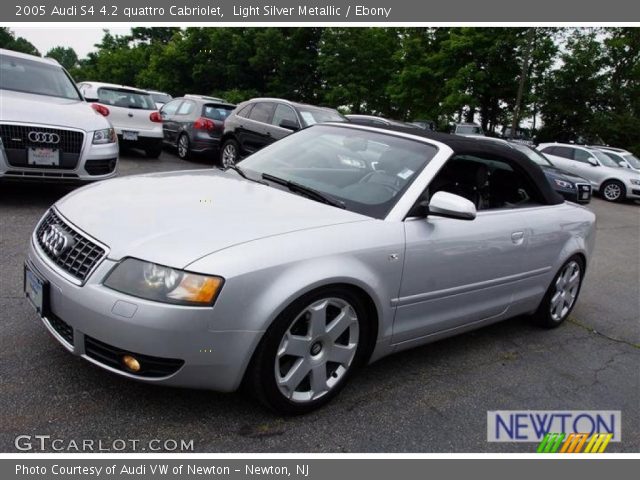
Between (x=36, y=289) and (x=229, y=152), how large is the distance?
8.90m

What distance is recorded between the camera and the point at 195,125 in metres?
12.1

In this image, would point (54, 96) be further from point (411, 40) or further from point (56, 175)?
point (411, 40)

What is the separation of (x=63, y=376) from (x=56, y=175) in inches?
152

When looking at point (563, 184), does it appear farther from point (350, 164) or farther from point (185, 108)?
point (350, 164)

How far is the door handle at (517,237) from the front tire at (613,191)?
48.4 ft

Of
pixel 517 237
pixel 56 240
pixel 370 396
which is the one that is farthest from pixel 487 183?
pixel 56 240

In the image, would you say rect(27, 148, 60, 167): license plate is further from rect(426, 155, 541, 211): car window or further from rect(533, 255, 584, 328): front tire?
rect(533, 255, 584, 328): front tire

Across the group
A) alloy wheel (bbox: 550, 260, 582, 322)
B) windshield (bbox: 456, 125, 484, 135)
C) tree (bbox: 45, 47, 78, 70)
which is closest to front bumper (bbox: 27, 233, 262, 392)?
alloy wheel (bbox: 550, 260, 582, 322)

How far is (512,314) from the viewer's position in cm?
405

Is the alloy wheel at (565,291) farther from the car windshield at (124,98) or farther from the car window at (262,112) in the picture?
the car windshield at (124,98)

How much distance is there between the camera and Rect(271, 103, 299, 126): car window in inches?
418

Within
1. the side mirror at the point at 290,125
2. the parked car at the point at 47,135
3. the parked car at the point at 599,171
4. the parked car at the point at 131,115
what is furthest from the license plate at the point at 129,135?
the parked car at the point at 599,171

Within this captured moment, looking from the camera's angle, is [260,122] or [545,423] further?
[260,122]

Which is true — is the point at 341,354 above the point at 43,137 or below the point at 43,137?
below
